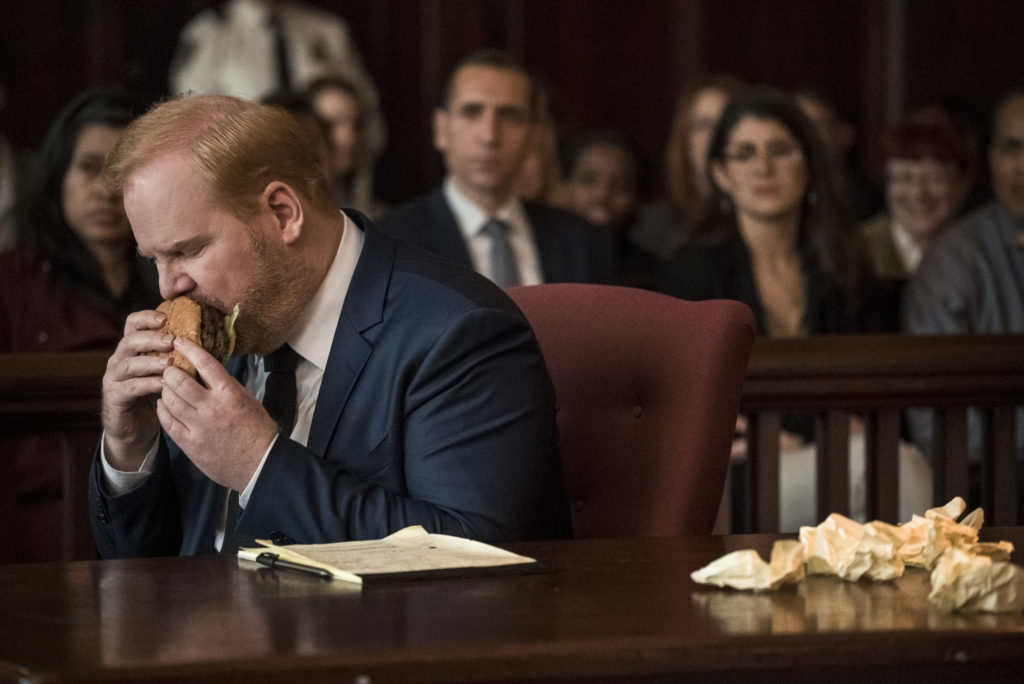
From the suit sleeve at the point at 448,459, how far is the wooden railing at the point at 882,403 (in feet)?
2.61

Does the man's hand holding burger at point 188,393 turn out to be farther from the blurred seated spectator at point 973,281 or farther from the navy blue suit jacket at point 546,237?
the blurred seated spectator at point 973,281

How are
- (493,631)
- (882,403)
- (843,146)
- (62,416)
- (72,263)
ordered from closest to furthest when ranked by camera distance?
(493,631), (62,416), (882,403), (72,263), (843,146)

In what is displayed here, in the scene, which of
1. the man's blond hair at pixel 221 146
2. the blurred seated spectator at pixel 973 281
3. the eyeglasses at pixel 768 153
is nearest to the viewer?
the man's blond hair at pixel 221 146

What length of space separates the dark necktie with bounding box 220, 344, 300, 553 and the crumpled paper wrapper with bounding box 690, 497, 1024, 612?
2.53 feet

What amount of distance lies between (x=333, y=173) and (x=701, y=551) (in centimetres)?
343

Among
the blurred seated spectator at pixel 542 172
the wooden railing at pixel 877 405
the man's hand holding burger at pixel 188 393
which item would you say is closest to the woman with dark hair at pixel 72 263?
the wooden railing at pixel 877 405

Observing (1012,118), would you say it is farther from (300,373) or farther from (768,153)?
(300,373)

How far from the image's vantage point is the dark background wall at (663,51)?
24.8 ft

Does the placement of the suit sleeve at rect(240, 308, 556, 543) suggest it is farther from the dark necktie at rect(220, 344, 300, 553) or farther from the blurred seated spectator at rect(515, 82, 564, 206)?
the blurred seated spectator at rect(515, 82, 564, 206)

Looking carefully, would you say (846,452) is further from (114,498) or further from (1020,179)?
(1020,179)

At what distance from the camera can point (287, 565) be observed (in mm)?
1421

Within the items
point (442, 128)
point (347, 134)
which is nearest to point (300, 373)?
point (442, 128)

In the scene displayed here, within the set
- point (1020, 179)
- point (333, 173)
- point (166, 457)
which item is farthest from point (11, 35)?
point (166, 457)

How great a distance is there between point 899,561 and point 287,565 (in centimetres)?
60
